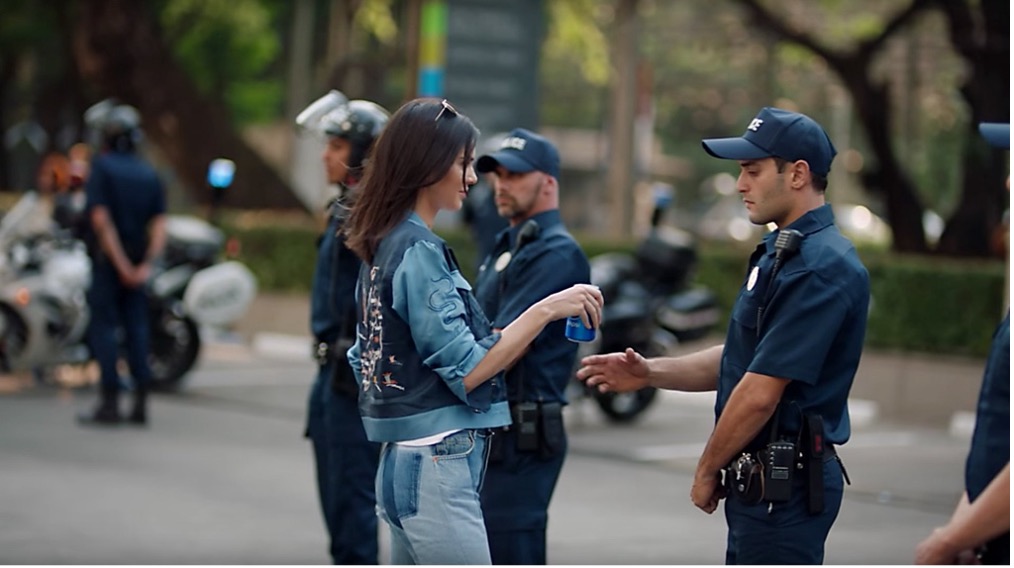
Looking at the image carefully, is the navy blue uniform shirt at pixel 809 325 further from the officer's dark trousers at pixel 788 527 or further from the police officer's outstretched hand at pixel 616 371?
the police officer's outstretched hand at pixel 616 371

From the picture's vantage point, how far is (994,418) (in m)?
4.11

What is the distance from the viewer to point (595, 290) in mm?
4406

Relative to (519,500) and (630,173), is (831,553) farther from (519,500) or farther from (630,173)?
(630,173)

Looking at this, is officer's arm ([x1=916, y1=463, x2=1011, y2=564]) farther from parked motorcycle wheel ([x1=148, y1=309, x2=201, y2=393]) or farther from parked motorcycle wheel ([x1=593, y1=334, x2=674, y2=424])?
parked motorcycle wheel ([x1=148, y1=309, x2=201, y2=393])

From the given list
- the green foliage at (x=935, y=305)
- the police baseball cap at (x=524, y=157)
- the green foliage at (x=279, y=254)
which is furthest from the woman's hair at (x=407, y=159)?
the green foliage at (x=279, y=254)

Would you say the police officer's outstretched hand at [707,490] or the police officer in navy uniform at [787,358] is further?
the police officer's outstretched hand at [707,490]

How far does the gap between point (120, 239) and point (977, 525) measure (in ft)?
27.2

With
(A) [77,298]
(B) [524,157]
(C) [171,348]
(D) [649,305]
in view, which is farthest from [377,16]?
(B) [524,157]

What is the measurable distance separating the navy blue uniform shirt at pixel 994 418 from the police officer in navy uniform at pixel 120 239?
7.92 metres

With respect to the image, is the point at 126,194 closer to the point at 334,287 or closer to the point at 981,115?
the point at 334,287

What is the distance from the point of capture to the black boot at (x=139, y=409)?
11703 mm

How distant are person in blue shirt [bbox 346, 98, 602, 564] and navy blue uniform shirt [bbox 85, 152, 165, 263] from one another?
7.15 m

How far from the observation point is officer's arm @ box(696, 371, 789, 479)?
14.2 ft

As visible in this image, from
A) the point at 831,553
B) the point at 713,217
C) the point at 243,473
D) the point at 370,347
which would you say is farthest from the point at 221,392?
the point at 713,217
